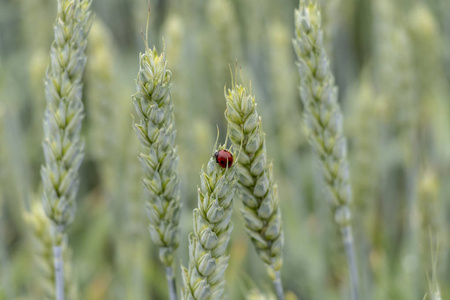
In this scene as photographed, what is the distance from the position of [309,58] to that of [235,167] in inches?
21.7

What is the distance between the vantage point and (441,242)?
8.68ft

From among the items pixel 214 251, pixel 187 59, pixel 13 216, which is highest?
pixel 187 59

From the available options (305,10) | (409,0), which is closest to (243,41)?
(409,0)

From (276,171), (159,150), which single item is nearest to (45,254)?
(159,150)

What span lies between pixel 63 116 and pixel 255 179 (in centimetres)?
58

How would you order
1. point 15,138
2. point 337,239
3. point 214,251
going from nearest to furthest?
point 214,251 → point 337,239 → point 15,138

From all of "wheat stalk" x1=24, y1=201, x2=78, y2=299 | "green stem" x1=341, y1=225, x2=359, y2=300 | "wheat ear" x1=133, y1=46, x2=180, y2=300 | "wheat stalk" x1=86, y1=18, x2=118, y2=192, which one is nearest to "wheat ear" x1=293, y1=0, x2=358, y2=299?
"green stem" x1=341, y1=225, x2=359, y2=300

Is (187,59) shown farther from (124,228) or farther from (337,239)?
(337,239)

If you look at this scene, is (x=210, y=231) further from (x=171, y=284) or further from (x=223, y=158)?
(x=171, y=284)

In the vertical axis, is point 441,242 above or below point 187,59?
below

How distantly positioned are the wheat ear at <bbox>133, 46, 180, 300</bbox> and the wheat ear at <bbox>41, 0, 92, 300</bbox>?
9.6 inches

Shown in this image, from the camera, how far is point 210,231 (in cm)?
127

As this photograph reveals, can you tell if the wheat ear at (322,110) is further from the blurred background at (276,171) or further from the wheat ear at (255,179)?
the blurred background at (276,171)

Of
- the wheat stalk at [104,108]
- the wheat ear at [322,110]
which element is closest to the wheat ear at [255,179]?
the wheat ear at [322,110]
